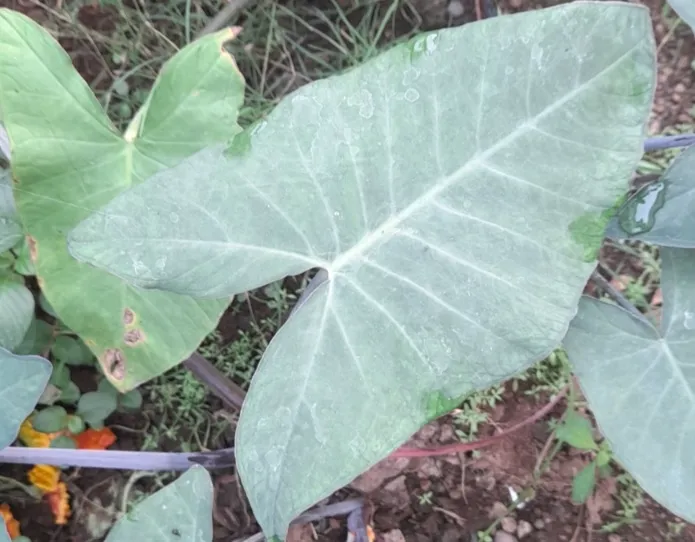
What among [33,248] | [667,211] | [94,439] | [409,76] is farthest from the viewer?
[94,439]

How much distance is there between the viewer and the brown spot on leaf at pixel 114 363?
0.95 m

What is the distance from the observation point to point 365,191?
2.25 ft

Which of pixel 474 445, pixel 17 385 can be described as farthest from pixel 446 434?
pixel 17 385

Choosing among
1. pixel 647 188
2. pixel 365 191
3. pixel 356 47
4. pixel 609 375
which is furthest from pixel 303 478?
pixel 356 47

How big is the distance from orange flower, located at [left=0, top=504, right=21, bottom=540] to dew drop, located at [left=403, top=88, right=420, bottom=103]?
1089 mm

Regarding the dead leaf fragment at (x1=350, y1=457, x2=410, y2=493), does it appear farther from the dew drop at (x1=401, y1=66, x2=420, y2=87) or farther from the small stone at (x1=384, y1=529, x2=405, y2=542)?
the dew drop at (x1=401, y1=66, x2=420, y2=87)

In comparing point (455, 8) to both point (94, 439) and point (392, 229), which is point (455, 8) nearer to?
point (392, 229)

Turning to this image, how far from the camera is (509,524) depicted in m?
1.28

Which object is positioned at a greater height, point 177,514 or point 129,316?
point 129,316

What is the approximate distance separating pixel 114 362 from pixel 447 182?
1.80ft

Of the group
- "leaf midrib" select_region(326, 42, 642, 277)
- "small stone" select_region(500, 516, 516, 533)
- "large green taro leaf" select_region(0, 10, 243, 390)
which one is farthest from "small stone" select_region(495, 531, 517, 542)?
"leaf midrib" select_region(326, 42, 642, 277)

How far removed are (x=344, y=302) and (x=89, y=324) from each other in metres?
0.43

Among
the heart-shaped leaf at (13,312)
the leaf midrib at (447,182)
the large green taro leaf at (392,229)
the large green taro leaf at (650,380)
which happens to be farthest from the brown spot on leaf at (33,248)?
the large green taro leaf at (650,380)

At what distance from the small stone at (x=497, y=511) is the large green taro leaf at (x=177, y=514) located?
2.11ft
